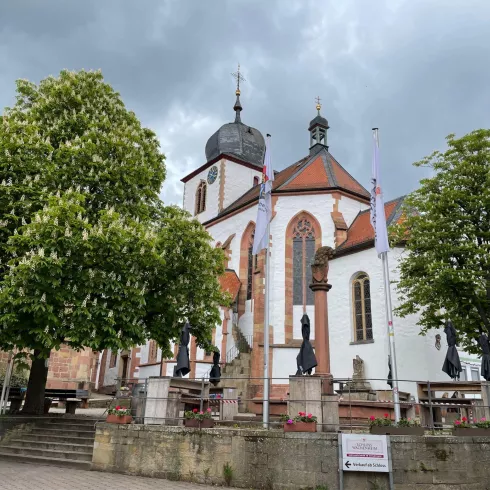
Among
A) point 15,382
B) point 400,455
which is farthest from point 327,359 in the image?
point 15,382

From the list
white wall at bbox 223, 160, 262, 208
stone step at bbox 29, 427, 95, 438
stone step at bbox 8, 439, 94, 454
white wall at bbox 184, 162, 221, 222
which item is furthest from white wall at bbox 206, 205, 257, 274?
stone step at bbox 8, 439, 94, 454

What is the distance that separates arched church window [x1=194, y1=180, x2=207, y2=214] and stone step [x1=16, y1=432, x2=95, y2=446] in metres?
23.8

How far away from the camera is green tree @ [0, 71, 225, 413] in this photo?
11289 millimetres

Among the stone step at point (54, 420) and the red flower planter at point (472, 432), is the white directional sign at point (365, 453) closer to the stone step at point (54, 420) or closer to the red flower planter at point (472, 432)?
the red flower planter at point (472, 432)

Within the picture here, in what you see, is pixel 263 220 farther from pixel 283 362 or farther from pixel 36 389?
pixel 283 362

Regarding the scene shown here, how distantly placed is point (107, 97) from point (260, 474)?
12.2m

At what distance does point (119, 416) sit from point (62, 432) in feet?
11.2

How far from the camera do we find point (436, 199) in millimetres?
16141

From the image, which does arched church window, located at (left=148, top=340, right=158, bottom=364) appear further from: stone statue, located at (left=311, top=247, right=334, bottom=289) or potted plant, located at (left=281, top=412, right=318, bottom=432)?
potted plant, located at (left=281, top=412, right=318, bottom=432)

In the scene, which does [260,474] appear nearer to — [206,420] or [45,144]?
[206,420]

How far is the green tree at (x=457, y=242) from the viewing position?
14875 millimetres

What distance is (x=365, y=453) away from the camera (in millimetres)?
8781

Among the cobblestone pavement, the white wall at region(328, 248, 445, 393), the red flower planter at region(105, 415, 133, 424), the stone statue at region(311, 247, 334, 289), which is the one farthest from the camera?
the white wall at region(328, 248, 445, 393)

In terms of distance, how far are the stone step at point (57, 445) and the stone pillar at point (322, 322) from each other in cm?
586
